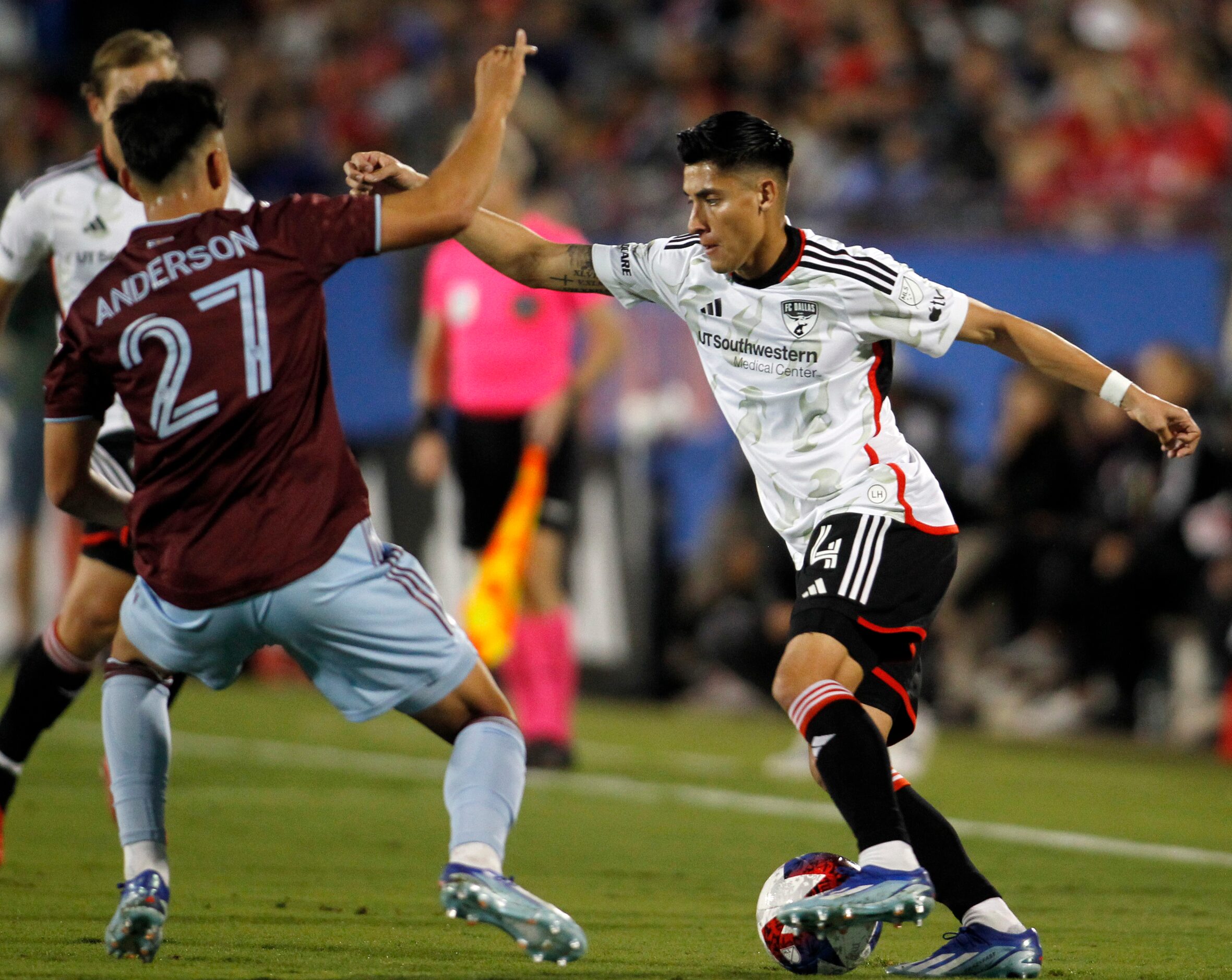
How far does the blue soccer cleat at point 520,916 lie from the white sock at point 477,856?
77mm

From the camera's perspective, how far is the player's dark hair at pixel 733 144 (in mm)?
4824

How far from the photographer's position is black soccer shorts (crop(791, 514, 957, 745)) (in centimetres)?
468

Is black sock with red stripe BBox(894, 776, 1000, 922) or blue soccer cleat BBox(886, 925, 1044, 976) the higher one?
black sock with red stripe BBox(894, 776, 1000, 922)

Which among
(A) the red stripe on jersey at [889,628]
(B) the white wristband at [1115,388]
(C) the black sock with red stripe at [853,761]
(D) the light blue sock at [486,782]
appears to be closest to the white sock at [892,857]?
(C) the black sock with red stripe at [853,761]

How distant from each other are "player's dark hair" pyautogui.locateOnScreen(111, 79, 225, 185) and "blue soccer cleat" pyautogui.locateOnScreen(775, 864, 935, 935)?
2093 millimetres

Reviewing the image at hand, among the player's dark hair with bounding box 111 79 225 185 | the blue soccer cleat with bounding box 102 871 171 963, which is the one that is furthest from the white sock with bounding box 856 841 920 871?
the player's dark hair with bounding box 111 79 225 185

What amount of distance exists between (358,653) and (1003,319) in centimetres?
173

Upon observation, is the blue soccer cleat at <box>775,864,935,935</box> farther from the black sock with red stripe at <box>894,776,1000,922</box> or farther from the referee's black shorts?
A: the referee's black shorts

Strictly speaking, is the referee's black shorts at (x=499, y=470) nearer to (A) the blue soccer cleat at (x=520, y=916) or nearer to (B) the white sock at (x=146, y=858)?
(B) the white sock at (x=146, y=858)

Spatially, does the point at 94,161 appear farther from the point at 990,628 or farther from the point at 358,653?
the point at 990,628

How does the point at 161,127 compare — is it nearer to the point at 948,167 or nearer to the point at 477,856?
the point at 477,856

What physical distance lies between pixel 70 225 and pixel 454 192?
7.16ft

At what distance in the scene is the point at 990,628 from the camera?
448 inches

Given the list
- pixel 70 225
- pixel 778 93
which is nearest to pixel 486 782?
pixel 70 225
